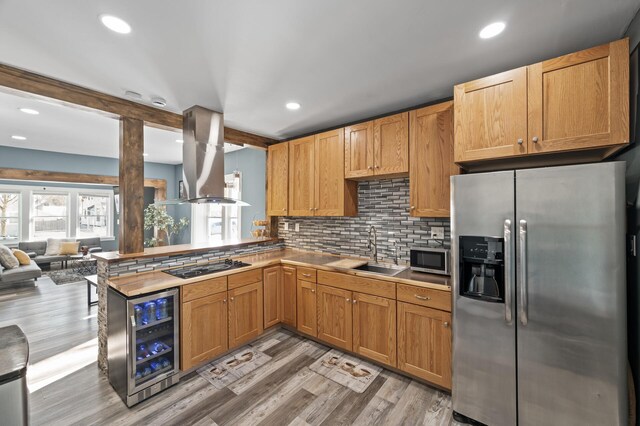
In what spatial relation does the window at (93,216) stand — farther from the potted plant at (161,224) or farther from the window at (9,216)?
the potted plant at (161,224)

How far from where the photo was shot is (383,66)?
2129 mm

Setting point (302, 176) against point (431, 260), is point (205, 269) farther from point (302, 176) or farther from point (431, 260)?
point (431, 260)

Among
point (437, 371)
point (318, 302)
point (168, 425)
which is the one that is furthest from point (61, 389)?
point (437, 371)

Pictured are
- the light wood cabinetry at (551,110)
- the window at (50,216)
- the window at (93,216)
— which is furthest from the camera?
the window at (93,216)

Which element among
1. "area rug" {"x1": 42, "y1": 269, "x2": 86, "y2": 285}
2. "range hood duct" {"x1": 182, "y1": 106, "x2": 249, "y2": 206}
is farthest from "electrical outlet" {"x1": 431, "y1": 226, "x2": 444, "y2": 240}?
"area rug" {"x1": 42, "y1": 269, "x2": 86, "y2": 285}

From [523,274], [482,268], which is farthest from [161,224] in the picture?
[523,274]

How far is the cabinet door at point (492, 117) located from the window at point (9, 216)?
9.55m

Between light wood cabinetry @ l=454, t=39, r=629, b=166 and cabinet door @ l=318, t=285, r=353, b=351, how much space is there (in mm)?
1701

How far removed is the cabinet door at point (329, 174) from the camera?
3.21 m

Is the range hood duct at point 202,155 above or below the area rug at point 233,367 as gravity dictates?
Result: above

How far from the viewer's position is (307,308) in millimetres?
3066

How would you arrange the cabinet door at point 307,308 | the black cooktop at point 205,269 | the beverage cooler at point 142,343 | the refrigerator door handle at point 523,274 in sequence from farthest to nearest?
the cabinet door at point 307,308
the black cooktop at point 205,269
the beverage cooler at point 142,343
the refrigerator door handle at point 523,274

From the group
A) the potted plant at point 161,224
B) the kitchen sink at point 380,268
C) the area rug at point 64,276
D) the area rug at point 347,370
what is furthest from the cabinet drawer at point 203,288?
the area rug at point 64,276

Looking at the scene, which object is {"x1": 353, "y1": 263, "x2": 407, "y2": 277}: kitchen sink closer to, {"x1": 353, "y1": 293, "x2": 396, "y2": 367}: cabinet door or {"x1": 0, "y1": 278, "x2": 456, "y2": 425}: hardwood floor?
{"x1": 353, "y1": 293, "x2": 396, "y2": 367}: cabinet door
